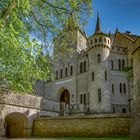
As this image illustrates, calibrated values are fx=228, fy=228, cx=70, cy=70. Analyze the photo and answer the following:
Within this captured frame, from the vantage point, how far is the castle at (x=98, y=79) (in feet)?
97.7

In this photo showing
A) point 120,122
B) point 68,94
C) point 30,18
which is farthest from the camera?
point 68,94

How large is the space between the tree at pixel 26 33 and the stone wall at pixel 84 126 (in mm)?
7863

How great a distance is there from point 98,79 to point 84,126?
1285 centimetres

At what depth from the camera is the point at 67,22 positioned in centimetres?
1291

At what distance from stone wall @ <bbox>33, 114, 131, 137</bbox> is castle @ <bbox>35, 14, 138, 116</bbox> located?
20.7ft

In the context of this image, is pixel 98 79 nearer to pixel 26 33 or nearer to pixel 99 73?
pixel 99 73

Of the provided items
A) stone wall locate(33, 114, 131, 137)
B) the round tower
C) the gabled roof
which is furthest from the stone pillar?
the gabled roof

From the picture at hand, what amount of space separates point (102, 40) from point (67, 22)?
19.6 m

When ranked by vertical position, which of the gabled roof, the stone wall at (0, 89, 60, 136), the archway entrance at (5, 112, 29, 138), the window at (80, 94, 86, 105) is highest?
the gabled roof

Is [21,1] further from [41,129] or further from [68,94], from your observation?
[68,94]

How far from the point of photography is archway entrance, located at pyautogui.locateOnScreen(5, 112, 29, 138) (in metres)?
21.6

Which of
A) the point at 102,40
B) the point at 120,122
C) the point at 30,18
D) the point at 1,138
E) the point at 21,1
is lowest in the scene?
the point at 1,138

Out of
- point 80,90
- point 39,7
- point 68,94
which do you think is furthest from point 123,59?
point 39,7

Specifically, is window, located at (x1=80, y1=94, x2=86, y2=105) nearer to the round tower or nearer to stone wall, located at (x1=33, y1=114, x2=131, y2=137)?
the round tower
